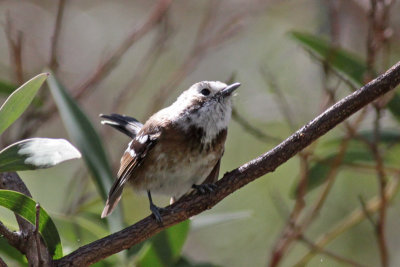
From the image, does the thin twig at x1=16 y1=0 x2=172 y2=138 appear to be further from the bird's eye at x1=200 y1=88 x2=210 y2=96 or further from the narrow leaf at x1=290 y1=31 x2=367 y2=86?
the narrow leaf at x1=290 y1=31 x2=367 y2=86

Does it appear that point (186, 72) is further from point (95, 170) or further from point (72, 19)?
point (72, 19)

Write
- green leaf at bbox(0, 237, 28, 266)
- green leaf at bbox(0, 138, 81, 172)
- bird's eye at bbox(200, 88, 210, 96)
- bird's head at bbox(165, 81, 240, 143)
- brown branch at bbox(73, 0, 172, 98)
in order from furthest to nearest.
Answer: brown branch at bbox(73, 0, 172, 98), bird's eye at bbox(200, 88, 210, 96), bird's head at bbox(165, 81, 240, 143), green leaf at bbox(0, 237, 28, 266), green leaf at bbox(0, 138, 81, 172)

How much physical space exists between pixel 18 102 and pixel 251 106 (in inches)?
120

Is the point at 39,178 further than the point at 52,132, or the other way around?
the point at 52,132

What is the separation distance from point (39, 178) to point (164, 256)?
237 cm

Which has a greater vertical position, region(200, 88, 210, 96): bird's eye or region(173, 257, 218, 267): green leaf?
region(200, 88, 210, 96): bird's eye

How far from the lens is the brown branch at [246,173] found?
6.55ft

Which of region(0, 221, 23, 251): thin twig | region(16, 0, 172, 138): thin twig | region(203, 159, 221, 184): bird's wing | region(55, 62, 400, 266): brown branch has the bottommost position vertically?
region(55, 62, 400, 266): brown branch

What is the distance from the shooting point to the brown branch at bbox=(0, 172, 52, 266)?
204 cm

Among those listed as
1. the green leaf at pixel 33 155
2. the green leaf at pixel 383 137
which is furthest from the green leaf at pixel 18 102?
the green leaf at pixel 383 137

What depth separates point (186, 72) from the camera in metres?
3.95

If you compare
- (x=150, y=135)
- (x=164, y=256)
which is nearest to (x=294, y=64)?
(x=150, y=135)

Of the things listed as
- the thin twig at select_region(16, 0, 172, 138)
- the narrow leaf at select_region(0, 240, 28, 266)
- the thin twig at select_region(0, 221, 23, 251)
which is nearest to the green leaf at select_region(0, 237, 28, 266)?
the narrow leaf at select_region(0, 240, 28, 266)

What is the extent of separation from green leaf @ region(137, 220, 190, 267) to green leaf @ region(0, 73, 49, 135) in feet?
3.08
